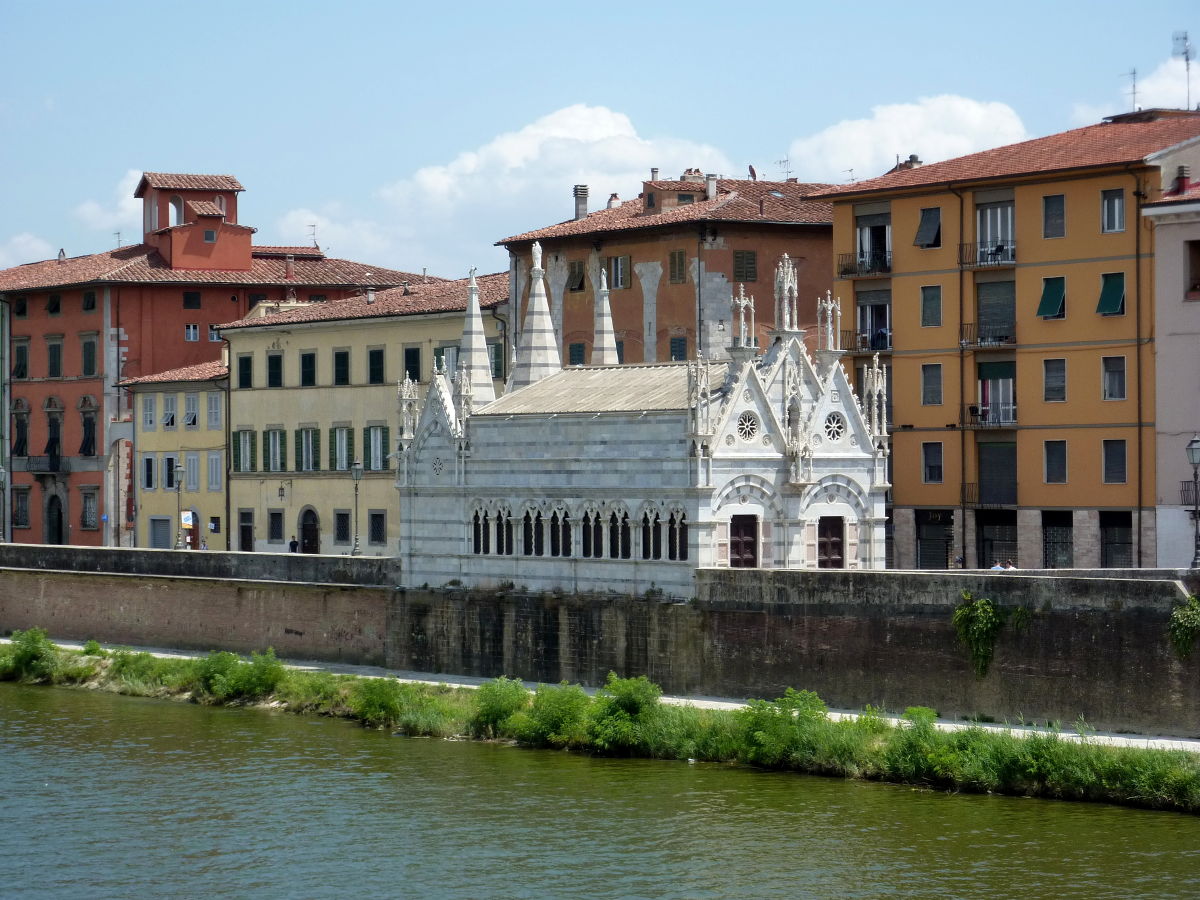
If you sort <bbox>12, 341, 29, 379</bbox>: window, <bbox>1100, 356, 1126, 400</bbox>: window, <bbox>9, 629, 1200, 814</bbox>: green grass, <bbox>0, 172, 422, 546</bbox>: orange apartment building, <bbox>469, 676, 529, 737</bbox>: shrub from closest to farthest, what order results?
<bbox>9, 629, 1200, 814</bbox>: green grass → <bbox>469, 676, 529, 737</bbox>: shrub → <bbox>1100, 356, 1126, 400</bbox>: window → <bbox>0, 172, 422, 546</bbox>: orange apartment building → <bbox>12, 341, 29, 379</bbox>: window

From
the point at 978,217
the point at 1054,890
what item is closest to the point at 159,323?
the point at 978,217

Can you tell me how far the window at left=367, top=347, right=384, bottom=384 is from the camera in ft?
232

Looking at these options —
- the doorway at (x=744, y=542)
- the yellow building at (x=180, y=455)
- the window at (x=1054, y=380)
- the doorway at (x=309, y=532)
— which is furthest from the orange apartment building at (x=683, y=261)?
the doorway at (x=744, y=542)

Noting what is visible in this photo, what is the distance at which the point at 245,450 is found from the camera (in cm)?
7519

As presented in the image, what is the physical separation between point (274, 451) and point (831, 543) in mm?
29614

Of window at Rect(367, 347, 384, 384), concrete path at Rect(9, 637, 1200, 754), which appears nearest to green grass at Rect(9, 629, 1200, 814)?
concrete path at Rect(9, 637, 1200, 754)

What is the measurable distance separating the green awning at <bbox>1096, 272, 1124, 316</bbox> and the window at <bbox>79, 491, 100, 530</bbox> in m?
39.6

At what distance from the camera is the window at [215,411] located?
250ft

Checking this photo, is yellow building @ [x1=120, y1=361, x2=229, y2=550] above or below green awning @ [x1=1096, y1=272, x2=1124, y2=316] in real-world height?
below

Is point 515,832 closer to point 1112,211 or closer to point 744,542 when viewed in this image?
point 744,542

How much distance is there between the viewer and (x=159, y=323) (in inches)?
3199

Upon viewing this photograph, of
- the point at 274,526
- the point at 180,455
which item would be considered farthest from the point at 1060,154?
the point at 180,455

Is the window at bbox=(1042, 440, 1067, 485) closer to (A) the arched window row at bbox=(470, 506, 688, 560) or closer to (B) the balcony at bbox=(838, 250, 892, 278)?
(B) the balcony at bbox=(838, 250, 892, 278)

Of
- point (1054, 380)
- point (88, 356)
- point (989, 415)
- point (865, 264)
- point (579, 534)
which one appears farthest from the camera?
point (88, 356)
